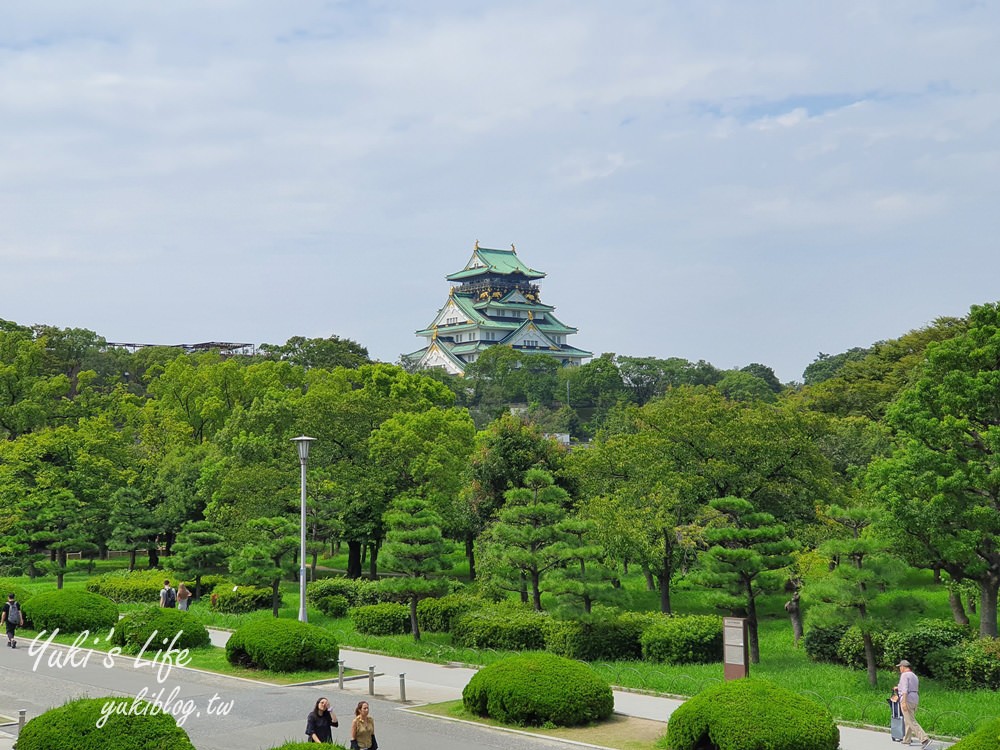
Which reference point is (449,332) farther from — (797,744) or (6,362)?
Result: (797,744)

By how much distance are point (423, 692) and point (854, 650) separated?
28.4 feet

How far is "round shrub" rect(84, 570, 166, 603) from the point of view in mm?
31984

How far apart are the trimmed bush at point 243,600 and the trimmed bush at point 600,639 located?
10971 millimetres

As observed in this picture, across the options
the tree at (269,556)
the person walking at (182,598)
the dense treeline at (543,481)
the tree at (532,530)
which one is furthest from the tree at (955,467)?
the person walking at (182,598)

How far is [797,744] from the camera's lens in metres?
13.1

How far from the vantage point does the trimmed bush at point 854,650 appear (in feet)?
65.3

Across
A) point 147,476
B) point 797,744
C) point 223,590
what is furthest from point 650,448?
point 147,476

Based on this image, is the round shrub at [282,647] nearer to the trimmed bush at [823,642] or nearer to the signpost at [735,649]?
the signpost at [735,649]

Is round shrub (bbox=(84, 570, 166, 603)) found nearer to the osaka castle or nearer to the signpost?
the signpost

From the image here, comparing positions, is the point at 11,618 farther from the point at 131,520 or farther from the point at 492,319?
the point at 492,319

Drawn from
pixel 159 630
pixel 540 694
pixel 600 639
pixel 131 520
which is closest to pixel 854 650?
pixel 600 639

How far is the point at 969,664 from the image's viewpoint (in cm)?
1844

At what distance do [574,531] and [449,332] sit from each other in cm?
9644

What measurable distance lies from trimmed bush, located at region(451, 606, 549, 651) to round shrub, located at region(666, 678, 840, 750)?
868cm
